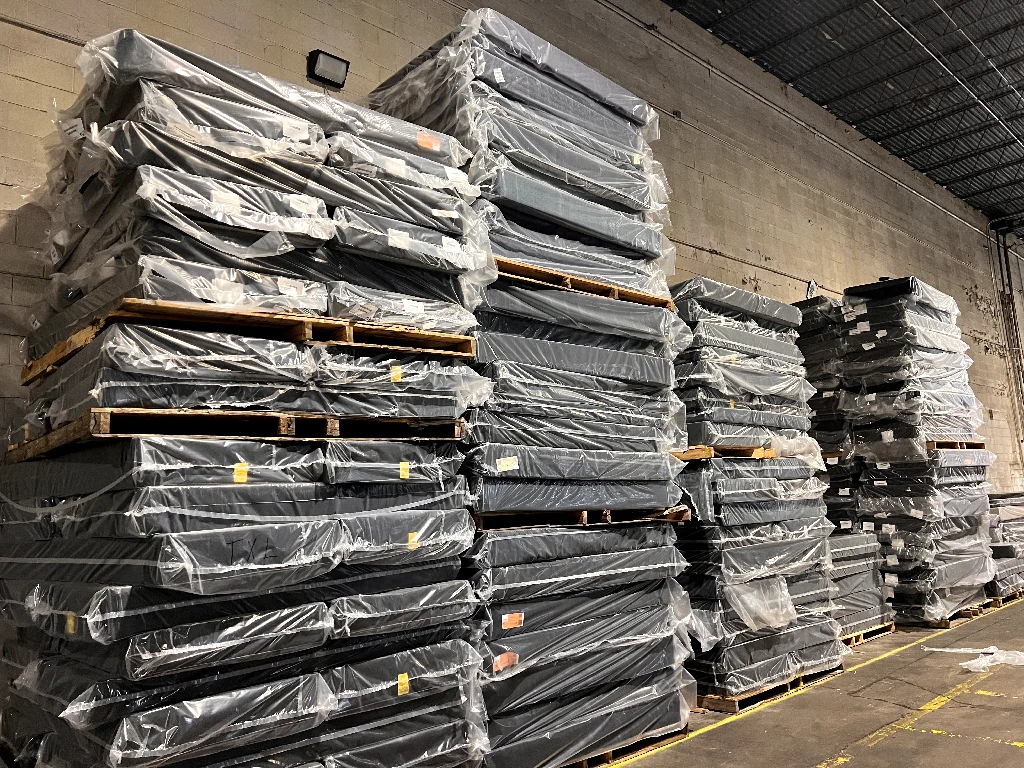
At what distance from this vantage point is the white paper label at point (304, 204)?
12.3 feet

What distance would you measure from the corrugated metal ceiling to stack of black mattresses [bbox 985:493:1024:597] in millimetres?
6993

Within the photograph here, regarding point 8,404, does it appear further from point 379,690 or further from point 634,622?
point 634,622

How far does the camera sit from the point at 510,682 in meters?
4.50

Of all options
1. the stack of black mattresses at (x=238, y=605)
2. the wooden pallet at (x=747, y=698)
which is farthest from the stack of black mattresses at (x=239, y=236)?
→ the wooden pallet at (x=747, y=698)

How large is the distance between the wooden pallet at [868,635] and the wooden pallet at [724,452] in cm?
259

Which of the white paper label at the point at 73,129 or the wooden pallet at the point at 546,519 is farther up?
the white paper label at the point at 73,129

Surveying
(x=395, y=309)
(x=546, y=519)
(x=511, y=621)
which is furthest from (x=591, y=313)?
(x=511, y=621)

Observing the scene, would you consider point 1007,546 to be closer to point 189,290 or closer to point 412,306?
point 412,306

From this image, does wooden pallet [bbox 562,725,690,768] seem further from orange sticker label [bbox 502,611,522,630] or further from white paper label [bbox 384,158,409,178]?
white paper label [bbox 384,158,409,178]

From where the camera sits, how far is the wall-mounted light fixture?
6.37m

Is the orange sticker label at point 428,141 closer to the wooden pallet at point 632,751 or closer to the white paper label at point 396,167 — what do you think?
the white paper label at point 396,167

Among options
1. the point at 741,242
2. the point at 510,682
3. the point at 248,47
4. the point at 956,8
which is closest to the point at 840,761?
the point at 510,682

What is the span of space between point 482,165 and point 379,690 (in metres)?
3.03

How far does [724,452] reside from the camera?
22.8 feet
